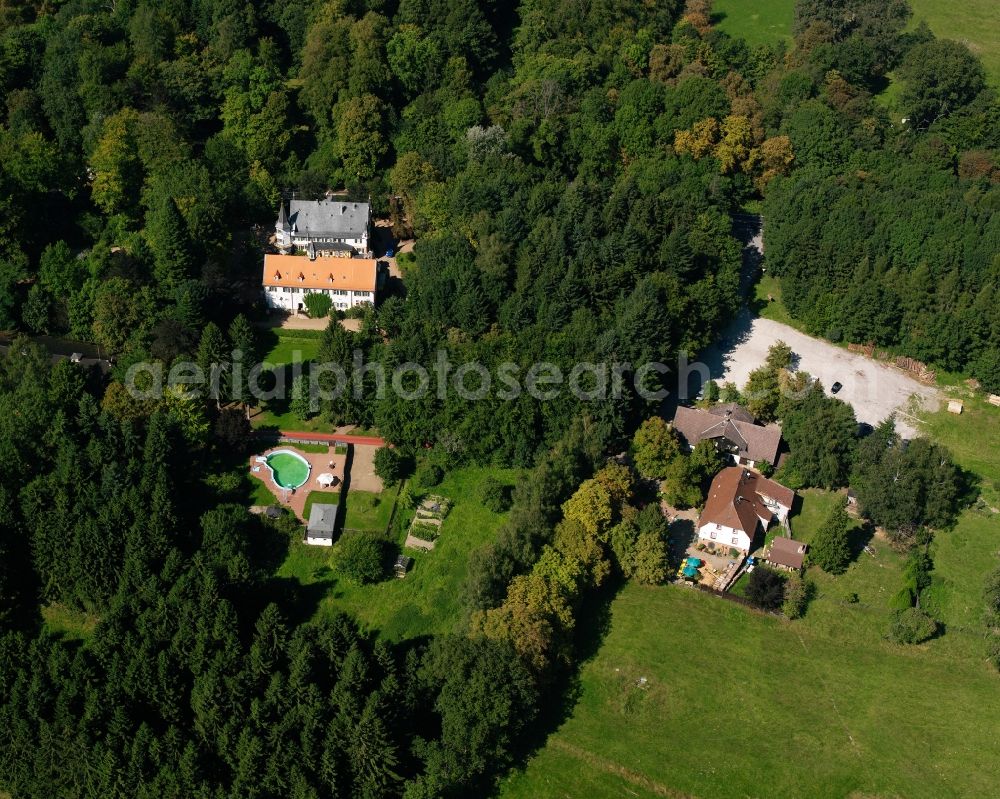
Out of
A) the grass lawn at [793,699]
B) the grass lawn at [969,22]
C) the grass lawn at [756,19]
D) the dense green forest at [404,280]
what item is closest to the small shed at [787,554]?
the grass lawn at [793,699]

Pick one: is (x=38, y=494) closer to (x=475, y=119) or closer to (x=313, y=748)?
(x=313, y=748)

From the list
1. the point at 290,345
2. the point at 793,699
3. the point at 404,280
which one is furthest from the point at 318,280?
the point at 793,699

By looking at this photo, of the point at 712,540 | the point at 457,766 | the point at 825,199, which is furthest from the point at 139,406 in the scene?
the point at 825,199

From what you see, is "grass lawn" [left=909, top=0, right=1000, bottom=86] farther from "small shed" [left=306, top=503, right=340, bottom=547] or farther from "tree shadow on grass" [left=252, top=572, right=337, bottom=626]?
"tree shadow on grass" [left=252, top=572, right=337, bottom=626]

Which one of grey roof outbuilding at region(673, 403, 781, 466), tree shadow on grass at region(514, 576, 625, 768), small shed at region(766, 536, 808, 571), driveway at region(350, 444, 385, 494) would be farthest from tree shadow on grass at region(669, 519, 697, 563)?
driveway at region(350, 444, 385, 494)

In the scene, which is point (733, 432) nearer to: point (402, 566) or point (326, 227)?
point (402, 566)

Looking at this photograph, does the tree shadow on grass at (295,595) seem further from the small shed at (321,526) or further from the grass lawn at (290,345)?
the grass lawn at (290,345)
